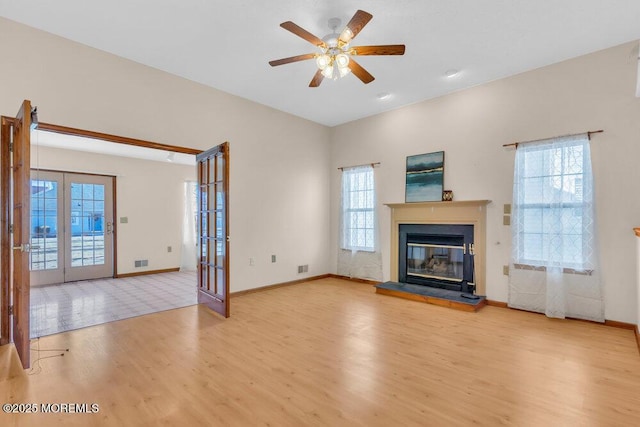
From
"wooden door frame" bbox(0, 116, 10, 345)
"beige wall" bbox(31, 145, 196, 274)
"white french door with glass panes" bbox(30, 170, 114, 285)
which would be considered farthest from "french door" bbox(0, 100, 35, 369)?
"beige wall" bbox(31, 145, 196, 274)

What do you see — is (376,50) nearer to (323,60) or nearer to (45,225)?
(323,60)

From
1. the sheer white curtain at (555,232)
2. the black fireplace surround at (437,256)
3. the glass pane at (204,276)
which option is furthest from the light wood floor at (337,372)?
the black fireplace surround at (437,256)

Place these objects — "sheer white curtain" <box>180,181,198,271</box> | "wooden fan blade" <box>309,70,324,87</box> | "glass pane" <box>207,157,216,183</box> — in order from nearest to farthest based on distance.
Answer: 1. "wooden fan blade" <box>309,70,324,87</box>
2. "glass pane" <box>207,157,216,183</box>
3. "sheer white curtain" <box>180,181,198,271</box>

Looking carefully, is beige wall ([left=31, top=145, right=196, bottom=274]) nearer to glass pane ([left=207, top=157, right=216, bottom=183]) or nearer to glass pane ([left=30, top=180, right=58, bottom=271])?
glass pane ([left=30, top=180, right=58, bottom=271])

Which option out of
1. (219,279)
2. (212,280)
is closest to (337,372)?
(219,279)

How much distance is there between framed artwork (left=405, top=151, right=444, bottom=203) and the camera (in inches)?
189

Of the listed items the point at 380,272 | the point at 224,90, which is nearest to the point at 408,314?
the point at 380,272

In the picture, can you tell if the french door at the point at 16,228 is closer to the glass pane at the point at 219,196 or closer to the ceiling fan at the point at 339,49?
the glass pane at the point at 219,196

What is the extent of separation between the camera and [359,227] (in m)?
5.84

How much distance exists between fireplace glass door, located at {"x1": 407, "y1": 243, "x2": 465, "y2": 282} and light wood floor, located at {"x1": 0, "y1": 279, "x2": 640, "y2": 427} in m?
0.98

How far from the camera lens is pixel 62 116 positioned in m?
3.28

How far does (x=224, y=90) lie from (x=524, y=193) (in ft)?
14.7

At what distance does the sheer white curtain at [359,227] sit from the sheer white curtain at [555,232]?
2.19m

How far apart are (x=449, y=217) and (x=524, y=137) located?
4.71 ft
